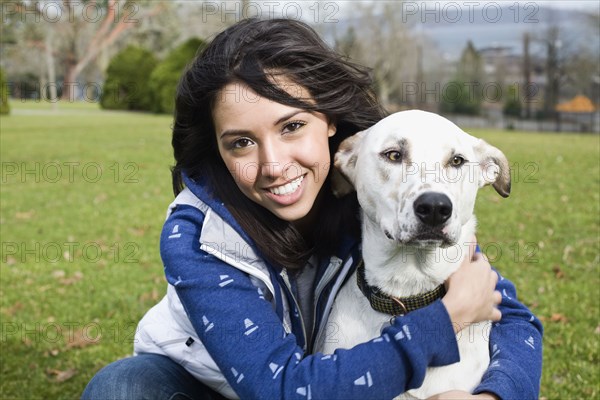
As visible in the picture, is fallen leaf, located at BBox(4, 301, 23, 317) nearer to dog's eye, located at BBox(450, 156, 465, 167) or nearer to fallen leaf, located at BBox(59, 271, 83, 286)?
fallen leaf, located at BBox(59, 271, 83, 286)

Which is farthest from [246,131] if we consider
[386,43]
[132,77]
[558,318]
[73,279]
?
[386,43]

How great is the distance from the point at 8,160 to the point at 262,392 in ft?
41.3

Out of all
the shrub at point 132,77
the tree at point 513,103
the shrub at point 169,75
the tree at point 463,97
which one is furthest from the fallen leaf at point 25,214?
the tree at point 513,103

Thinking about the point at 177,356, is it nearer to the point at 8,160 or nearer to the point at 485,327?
the point at 485,327

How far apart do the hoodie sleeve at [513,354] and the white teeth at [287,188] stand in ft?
3.10

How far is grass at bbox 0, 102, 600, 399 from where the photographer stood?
4.25m

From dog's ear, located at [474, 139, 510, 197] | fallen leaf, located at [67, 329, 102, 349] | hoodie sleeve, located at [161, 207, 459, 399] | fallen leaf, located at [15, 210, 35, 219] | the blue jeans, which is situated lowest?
fallen leaf, located at [15, 210, 35, 219]

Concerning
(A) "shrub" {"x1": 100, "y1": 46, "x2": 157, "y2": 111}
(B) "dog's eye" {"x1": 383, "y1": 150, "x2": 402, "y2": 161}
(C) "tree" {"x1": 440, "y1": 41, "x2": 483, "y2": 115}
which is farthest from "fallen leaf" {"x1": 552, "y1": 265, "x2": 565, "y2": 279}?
(A) "shrub" {"x1": 100, "y1": 46, "x2": 157, "y2": 111}

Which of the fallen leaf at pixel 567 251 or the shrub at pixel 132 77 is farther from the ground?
the fallen leaf at pixel 567 251

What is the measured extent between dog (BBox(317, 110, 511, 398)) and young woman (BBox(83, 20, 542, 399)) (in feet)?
0.25

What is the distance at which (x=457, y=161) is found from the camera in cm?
226

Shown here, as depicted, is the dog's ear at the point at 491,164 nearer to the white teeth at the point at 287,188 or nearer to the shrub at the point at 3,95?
the white teeth at the point at 287,188

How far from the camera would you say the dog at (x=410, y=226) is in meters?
2.12

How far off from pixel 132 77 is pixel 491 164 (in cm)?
3037
